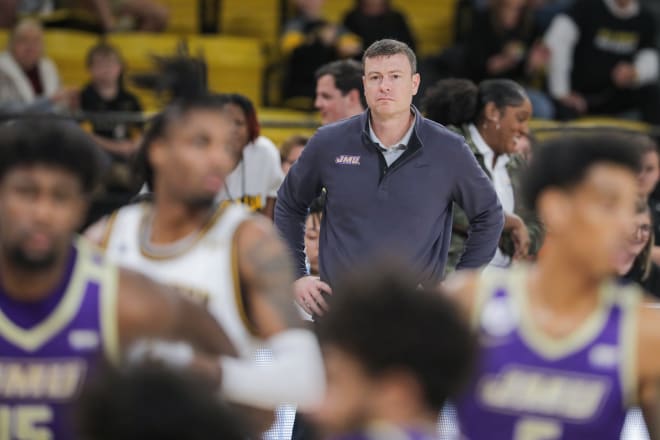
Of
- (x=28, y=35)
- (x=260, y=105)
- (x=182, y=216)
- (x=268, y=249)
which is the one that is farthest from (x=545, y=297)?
(x=260, y=105)

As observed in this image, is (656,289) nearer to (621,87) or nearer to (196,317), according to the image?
(196,317)

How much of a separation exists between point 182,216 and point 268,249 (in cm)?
31

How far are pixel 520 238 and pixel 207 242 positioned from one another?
3326 mm

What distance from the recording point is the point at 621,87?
497 inches

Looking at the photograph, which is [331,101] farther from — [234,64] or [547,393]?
[547,393]

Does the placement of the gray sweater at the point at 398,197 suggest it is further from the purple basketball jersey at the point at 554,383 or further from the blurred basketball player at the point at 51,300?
the blurred basketball player at the point at 51,300

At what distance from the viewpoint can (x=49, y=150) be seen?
159 inches

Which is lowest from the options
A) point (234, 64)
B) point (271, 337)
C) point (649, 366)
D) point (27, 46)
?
point (234, 64)

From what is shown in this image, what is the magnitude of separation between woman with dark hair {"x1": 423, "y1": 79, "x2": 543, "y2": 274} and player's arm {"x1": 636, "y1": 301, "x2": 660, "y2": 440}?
11.5 feet

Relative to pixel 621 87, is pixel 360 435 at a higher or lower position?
higher

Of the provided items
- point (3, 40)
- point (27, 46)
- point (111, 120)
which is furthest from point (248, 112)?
point (3, 40)

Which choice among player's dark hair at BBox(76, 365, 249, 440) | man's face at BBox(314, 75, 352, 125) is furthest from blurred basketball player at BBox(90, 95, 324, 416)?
man's face at BBox(314, 75, 352, 125)

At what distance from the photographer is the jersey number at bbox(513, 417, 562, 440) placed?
4098 millimetres

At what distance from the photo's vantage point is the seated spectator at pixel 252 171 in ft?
25.1
